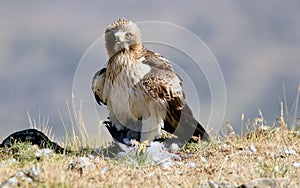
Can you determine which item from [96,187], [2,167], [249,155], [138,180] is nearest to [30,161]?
[2,167]

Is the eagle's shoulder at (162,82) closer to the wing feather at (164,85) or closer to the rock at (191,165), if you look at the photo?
the wing feather at (164,85)

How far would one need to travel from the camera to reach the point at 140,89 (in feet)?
28.9

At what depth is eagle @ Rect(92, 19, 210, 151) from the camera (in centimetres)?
883

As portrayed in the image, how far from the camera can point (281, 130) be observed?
34.1 ft

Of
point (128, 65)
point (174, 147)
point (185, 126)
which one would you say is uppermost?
point (128, 65)

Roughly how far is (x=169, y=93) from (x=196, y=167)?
153cm

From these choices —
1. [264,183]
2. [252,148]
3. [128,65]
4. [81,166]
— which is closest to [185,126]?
[252,148]

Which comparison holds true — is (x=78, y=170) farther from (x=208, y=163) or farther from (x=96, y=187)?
(x=208, y=163)

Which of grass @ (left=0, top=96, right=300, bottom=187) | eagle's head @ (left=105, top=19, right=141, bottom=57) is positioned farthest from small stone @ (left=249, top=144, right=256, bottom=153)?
eagle's head @ (left=105, top=19, right=141, bottom=57)

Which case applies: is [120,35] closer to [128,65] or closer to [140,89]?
[128,65]

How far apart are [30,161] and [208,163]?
2.52 meters

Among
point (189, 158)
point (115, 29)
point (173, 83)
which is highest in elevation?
point (115, 29)

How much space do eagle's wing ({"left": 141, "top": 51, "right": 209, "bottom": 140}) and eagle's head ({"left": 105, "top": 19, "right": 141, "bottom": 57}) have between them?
38cm

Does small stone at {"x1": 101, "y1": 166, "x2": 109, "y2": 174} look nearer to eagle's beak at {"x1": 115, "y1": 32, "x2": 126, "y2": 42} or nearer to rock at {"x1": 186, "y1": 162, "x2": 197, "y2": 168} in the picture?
rock at {"x1": 186, "y1": 162, "x2": 197, "y2": 168}
